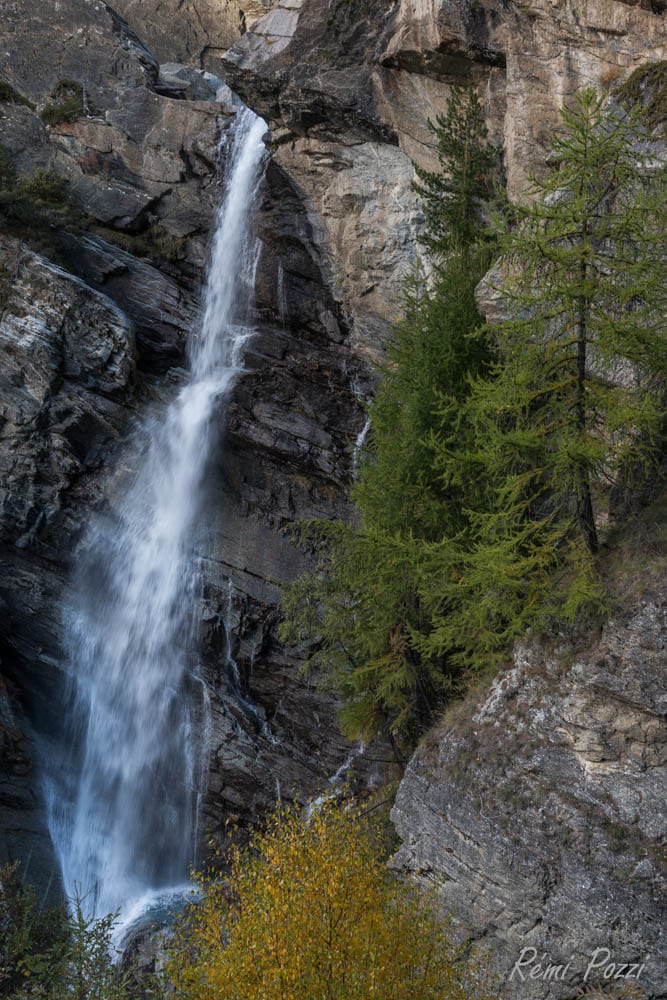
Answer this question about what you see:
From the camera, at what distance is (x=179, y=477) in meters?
21.0

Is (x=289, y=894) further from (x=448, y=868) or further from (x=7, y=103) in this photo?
(x=7, y=103)

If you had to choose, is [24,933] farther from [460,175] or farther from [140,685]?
[460,175]

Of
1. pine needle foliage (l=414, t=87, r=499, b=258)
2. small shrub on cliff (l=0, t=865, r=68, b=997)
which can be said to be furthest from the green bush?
small shrub on cliff (l=0, t=865, r=68, b=997)

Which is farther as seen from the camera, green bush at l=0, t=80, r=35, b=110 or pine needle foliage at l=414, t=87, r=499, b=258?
green bush at l=0, t=80, r=35, b=110

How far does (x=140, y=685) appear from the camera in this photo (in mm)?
19062

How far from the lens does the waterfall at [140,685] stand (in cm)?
1803

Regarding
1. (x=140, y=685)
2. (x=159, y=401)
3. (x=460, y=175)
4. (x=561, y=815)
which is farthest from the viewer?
(x=159, y=401)

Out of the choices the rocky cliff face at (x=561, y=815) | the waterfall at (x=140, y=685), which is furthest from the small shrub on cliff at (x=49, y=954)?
the rocky cliff face at (x=561, y=815)

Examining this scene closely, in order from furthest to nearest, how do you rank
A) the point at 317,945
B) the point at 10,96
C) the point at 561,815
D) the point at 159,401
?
the point at 10,96
the point at 159,401
the point at 561,815
the point at 317,945

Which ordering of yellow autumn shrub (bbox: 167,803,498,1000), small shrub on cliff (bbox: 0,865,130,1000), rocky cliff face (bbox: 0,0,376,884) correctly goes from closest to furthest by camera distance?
yellow autumn shrub (bbox: 167,803,498,1000) → small shrub on cliff (bbox: 0,865,130,1000) → rocky cliff face (bbox: 0,0,376,884)

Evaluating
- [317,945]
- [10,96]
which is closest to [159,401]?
[10,96]

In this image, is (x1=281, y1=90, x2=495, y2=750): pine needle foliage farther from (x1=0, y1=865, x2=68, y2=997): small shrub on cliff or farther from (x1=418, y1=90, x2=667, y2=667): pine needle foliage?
(x1=0, y1=865, x2=68, y2=997): small shrub on cliff

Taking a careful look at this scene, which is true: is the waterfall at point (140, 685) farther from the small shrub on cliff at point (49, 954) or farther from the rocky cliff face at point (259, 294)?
the small shrub on cliff at point (49, 954)

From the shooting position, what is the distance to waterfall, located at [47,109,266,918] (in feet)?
59.2
